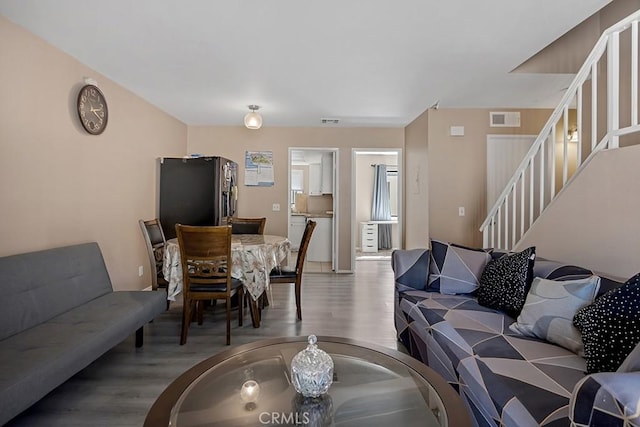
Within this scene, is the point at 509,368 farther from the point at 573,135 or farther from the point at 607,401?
the point at 573,135

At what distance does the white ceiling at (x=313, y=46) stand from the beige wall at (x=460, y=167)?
30 cm

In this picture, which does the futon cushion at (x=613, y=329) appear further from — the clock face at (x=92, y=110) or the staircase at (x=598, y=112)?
the clock face at (x=92, y=110)

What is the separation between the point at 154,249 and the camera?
10.6 feet

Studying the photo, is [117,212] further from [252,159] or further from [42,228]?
[252,159]

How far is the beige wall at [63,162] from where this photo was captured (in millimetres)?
2371

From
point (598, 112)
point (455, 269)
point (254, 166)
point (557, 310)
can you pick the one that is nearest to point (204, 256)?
point (455, 269)

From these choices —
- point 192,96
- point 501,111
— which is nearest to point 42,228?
point 192,96

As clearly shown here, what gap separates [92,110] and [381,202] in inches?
250

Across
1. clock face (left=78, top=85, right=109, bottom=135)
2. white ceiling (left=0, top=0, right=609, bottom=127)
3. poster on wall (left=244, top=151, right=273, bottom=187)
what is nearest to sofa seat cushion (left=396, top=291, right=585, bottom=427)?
white ceiling (left=0, top=0, right=609, bottom=127)

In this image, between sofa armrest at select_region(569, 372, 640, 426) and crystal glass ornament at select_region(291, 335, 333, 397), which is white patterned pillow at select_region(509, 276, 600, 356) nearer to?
sofa armrest at select_region(569, 372, 640, 426)

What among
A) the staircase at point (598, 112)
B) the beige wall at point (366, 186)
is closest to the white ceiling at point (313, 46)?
the staircase at point (598, 112)

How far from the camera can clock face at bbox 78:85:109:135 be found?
9.93ft

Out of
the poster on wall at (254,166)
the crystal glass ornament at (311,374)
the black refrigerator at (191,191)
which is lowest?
the crystal glass ornament at (311,374)

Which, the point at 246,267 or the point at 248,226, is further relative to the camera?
the point at 248,226
